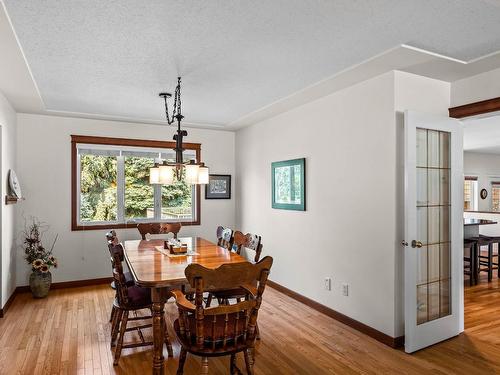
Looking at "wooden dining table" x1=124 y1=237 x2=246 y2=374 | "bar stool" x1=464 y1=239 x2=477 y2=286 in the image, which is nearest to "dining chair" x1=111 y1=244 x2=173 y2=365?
"wooden dining table" x1=124 y1=237 x2=246 y2=374

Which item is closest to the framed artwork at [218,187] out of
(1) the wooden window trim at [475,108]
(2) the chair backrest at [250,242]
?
(2) the chair backrest at [250,242]

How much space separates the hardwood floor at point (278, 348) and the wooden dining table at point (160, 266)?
431 mm

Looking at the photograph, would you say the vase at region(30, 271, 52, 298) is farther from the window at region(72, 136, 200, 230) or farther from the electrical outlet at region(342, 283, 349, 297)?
the electrical outlet at region(342, 283, 349, 297)

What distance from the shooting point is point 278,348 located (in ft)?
10.1

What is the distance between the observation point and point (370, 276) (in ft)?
11.0

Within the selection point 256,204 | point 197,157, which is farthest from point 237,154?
point 256,204

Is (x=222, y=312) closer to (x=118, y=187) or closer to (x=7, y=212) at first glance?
(x=7, y=212)

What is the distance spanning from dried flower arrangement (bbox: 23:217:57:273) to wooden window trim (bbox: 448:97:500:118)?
5.04 metres

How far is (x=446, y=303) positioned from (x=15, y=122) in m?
5.47

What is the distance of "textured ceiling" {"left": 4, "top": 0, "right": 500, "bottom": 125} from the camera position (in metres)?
2.07

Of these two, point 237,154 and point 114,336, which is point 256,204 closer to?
point 237,154

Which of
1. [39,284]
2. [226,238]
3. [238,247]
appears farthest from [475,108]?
[39,284]

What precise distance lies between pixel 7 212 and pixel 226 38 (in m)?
3.38

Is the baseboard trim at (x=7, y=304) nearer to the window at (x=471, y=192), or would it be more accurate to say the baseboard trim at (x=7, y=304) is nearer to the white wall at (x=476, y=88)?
the white wall at (x=476, y=88)
